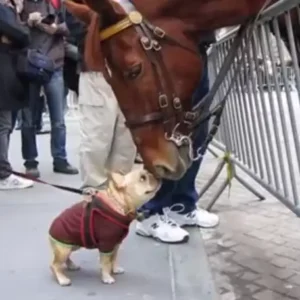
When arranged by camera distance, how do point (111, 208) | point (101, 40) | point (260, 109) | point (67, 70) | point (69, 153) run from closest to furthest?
point (101, 40) → point (111, 208) → point (260, 109) → point (67, 70) → point (69, 153)

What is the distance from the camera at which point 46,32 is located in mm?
7195

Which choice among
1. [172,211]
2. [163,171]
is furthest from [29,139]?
[163,171]

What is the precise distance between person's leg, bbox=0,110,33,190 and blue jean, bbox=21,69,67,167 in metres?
0.54

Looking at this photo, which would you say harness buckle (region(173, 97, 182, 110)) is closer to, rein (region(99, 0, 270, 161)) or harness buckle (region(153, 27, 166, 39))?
rein (region(99, 0, 270, 161))

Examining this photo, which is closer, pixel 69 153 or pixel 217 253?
pixel 217 253

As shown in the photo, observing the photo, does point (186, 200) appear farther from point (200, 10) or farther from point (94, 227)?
point (200, 10)

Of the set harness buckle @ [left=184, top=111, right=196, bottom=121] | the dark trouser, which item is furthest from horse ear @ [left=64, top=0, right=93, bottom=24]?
the dark trouser

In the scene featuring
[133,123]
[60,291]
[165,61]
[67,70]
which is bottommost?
[60,291]

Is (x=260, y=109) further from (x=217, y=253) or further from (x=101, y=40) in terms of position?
(x=101, y=40)

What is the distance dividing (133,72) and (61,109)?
463cm

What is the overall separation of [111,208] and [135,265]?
0.71 m

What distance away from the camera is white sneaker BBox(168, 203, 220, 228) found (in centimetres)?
538

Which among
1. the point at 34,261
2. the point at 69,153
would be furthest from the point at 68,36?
the point at 34,261

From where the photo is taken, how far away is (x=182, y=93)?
3289 millimetres
